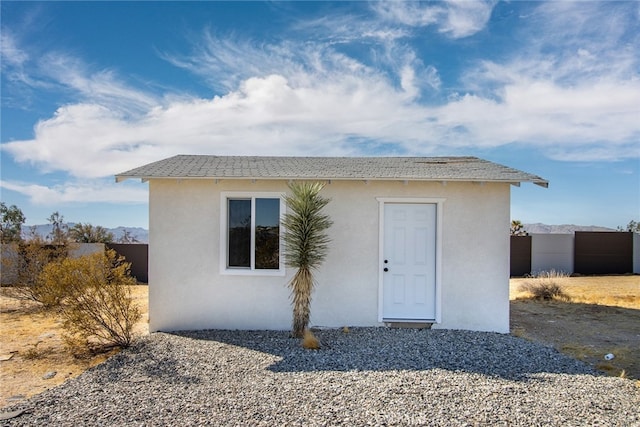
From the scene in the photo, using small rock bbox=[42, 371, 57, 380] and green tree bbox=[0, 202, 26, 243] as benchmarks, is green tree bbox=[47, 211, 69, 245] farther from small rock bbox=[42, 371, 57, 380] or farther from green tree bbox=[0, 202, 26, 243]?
small rock bbox=[42, 371, 57, 380]

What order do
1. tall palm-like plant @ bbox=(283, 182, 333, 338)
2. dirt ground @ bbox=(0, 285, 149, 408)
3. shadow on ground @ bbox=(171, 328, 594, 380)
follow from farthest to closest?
tall palm-like plant @ bbox=(283, 182, 333, 338)
shadow on ground @ bbox=(171, 328, 594, 380)
dirt ground @ bbox=(0, 285, 149, 408)

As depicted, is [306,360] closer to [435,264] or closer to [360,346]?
[360,346]

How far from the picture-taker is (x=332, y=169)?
8172 millimetres

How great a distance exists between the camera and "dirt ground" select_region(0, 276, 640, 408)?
5809 mm

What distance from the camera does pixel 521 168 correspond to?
7.99 meters

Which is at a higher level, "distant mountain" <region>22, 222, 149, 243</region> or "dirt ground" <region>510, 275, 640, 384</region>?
"distant mountain" <region>22, 222, 149, 243</region>

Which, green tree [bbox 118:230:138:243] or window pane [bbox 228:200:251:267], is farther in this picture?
green tree [bbox 118:230:138:243]

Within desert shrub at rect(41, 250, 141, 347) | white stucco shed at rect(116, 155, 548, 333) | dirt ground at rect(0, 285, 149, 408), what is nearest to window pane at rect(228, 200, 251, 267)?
white stucco shed at rect(116, 155, 548, 333)

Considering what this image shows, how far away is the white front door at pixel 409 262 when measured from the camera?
776 centimetres

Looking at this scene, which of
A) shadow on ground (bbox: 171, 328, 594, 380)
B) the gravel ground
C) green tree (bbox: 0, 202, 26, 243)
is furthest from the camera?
green tree (bbox: 0, 202, 26, 243)

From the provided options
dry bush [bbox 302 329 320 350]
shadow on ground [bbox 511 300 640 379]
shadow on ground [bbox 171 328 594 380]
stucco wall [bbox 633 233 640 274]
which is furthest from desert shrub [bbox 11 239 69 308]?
stucco wall [bbox 633 233 640 274]

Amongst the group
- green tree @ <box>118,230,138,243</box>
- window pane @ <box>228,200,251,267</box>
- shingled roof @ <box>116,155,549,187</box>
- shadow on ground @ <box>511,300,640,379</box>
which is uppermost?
shingled roof @ <box>116,155,549,187</box>

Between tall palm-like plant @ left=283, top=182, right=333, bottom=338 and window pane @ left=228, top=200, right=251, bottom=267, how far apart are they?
904 millimetres

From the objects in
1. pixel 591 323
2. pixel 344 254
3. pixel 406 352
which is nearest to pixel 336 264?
pixel 344 254
